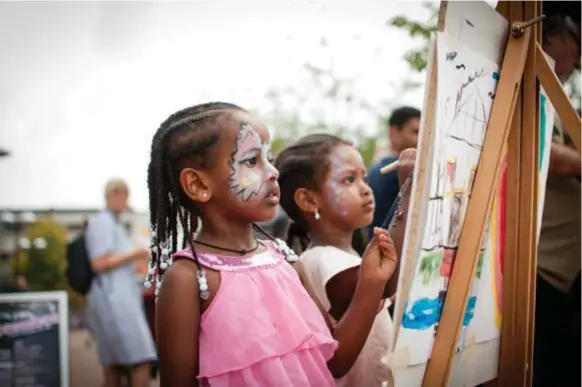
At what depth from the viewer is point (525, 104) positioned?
8.17 ft

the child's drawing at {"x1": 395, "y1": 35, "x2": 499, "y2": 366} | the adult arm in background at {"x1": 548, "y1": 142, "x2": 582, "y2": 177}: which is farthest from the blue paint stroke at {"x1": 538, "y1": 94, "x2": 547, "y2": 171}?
the child's drawing at {"x1": 395, "y1": 35, "x2": 499, "y2": 366}

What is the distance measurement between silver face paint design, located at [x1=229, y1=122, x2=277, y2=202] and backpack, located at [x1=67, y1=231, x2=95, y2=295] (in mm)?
1527

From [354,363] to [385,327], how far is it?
18cm

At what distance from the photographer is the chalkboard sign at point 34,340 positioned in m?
2.77

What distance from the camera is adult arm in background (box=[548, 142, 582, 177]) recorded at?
3.00 metres

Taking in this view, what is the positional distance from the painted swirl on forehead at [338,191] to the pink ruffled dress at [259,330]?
351 mm

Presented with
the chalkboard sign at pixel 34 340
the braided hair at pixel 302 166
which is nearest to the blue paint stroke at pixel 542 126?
the braided hair at pixel 302 166

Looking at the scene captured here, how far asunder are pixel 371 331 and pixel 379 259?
0.35 meters

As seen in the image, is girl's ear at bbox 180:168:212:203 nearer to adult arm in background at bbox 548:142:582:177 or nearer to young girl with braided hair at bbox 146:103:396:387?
young girl with braided hair at bbox 146:103:396:387

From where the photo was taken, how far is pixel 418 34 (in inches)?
107

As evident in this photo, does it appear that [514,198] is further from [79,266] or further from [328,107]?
[79,266]

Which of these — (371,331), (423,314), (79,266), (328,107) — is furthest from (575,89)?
(79,266)

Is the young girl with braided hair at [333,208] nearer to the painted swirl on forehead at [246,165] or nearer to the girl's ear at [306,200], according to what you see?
the girl's ear at [306,200]

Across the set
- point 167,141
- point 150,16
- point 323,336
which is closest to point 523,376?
point 323,336
